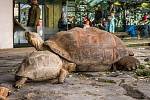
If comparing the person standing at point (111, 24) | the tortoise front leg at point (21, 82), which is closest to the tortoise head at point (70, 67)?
the tortoise front leg at point (21, 82)

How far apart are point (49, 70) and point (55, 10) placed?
10.6 metres

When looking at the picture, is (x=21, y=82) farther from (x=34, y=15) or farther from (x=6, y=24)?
(x=34, y=15)

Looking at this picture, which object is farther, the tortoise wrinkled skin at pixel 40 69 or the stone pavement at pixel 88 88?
the tortoise wrinkled skin at pixel 40 69

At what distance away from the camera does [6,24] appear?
15.8 m

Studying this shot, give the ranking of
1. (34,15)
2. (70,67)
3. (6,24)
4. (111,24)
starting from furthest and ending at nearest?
(111,24) → (34,15) → (6,24) → (70,67)

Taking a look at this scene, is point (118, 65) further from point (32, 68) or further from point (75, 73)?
point (32, 68)

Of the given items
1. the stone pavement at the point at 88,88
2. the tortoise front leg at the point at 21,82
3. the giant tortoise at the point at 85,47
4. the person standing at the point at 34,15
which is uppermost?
the person standing at the point at 34,15

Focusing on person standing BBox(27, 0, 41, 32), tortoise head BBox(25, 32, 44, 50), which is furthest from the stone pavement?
person standing BBox(27, 0, 41, 32)

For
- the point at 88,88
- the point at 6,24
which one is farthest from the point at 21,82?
the point at 6,24

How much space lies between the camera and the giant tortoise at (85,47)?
355 inches

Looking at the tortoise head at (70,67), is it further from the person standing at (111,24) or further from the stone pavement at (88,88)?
the person standing at (111,24)

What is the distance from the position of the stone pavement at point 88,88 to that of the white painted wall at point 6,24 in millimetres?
6006

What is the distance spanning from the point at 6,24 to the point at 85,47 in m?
7.13

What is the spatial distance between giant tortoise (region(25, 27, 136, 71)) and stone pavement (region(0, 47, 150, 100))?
0.78 feet
